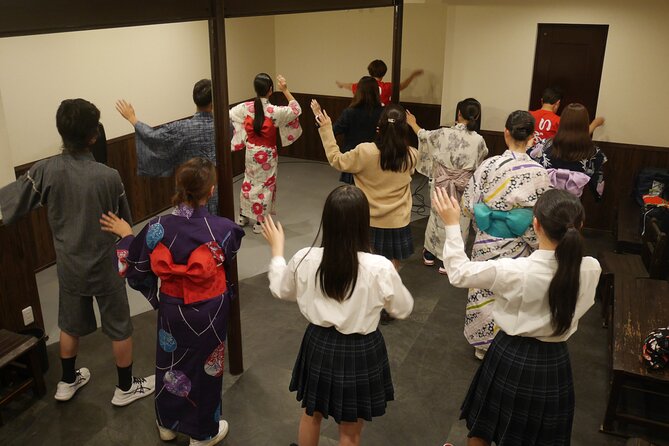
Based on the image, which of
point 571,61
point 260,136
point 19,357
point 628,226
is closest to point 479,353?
point 628,226

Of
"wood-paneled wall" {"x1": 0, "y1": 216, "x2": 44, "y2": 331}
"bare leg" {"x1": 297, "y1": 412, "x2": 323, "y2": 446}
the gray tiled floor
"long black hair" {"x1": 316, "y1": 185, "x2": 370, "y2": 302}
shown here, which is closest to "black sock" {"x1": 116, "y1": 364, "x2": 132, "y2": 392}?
the gray tiled floor

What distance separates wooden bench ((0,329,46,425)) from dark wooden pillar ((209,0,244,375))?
3.12 feet

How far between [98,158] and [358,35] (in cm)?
397

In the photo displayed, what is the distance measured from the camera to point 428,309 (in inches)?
159

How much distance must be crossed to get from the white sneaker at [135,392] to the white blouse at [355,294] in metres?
1.32

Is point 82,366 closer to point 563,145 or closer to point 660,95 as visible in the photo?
point 563,145

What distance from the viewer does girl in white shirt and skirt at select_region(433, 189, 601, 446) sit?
6.81 ft

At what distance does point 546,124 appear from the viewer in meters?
4.88

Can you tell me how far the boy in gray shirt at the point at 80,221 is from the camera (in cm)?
261

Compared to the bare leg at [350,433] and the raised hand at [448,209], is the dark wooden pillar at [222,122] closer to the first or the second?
the bare leg at [350,433]

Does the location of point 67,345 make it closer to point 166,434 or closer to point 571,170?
point 166,434

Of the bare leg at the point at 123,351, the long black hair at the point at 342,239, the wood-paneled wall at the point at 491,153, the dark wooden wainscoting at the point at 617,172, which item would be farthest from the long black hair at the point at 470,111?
the bare leg at the point at 123,351

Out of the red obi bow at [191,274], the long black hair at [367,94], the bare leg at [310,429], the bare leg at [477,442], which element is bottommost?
the bare leg at [477,442]

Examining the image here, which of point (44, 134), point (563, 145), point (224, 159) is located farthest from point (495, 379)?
point (44, 134)
